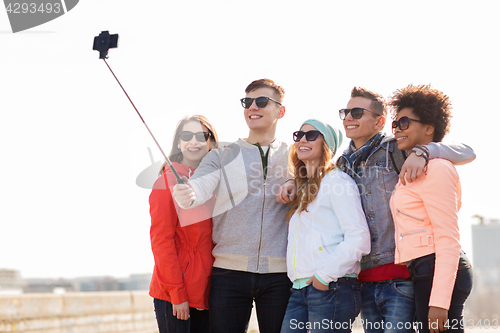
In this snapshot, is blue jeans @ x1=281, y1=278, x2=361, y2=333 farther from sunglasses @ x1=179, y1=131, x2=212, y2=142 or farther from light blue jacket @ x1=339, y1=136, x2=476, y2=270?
sunglasses @ x1=179, y1=131, x2=212, y2=142

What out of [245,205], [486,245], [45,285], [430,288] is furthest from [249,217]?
[486,245]

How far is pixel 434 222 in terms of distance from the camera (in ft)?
9.75

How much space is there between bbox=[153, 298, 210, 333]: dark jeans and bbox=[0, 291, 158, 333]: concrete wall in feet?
12.9

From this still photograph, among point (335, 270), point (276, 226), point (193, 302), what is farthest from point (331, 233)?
point (193, 302)

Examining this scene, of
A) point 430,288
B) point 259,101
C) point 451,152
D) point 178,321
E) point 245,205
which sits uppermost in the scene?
point 259,101

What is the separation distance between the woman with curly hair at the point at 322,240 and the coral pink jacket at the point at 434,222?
279mm

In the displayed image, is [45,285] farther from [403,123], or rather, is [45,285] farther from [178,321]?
[403,123]

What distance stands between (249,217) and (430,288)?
1.40 meters

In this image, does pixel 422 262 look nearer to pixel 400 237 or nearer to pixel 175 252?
pixel 400 237

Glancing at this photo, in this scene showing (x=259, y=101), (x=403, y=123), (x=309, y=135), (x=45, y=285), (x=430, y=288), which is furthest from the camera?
(x=45, y=285)

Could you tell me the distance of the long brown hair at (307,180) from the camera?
11.7 ft

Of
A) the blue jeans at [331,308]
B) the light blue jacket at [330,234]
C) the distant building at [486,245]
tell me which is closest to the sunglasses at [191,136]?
the light blue jacket at [330,234]

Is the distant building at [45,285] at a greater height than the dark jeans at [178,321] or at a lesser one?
lesser

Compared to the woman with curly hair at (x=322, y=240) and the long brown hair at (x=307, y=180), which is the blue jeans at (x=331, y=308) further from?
the long brown hair at (x=307, y=180)
